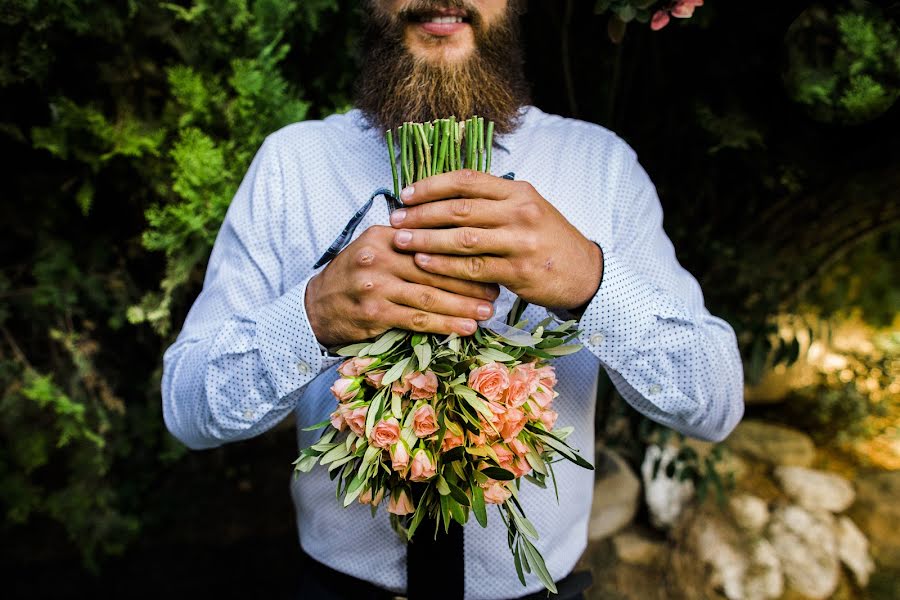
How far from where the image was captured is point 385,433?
1112 millimetres

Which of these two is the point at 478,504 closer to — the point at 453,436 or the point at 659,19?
the point at 453,436

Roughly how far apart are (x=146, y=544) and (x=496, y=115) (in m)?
3.16

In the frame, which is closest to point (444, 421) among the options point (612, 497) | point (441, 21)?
point (441, 21)

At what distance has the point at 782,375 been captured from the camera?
4676 mm

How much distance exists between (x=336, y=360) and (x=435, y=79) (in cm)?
70

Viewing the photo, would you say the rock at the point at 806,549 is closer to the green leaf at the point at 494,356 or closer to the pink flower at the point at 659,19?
the pink flower at the point at 659,19

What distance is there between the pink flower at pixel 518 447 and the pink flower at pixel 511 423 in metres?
0.02

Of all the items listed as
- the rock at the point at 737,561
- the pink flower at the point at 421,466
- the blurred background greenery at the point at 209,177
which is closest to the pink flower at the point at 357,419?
the pink flower at the point at 421,466

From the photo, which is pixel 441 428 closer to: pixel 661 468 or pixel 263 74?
pixel 263 74

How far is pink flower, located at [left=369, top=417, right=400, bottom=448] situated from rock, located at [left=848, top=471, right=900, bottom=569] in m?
3.76

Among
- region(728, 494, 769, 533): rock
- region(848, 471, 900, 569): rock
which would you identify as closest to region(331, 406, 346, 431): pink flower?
region(728, 494, 769, 533): rock

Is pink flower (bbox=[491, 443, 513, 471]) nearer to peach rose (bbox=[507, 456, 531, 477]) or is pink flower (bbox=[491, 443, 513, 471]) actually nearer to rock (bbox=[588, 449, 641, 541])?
peach rose (bbox=[507, 456, 531, 477])

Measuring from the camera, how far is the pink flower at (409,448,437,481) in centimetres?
111

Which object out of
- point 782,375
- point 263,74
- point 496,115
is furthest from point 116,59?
point 782,375
